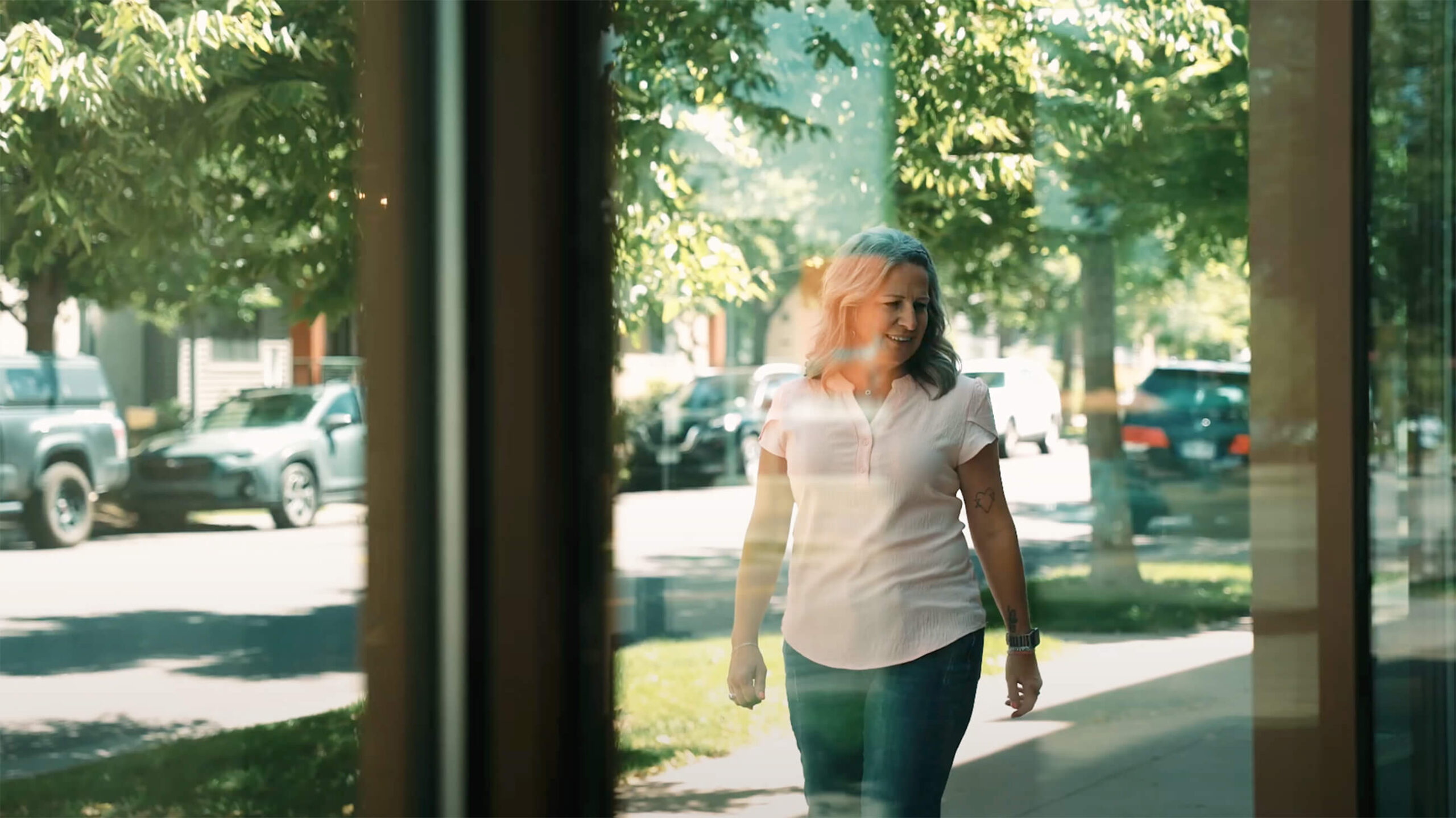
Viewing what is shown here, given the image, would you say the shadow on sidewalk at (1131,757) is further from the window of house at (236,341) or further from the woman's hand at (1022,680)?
the window of house at (236,341)

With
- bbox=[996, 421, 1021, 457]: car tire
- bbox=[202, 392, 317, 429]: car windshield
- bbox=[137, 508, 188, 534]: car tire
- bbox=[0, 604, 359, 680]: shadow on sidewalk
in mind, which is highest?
bbox=[202, 392, 317, 429]: car windshield

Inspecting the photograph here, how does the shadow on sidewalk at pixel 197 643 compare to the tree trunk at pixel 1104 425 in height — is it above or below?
below

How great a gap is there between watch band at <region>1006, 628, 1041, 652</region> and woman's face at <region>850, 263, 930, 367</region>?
0.54 meters

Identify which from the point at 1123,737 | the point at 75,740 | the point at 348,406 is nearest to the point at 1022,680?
the point at 1123,737

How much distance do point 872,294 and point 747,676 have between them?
81 cm

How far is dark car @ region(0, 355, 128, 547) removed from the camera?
2666 millimetres

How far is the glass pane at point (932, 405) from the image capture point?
264 centimetres

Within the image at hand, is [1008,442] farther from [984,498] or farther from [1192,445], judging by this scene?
[1192,445]

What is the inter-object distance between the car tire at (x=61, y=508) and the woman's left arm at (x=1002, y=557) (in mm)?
1587

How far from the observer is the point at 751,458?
3.07 m

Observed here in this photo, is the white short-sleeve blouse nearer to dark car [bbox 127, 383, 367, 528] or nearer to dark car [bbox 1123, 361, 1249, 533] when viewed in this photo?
dark car [bbox 1123, 361, 1249, 533]

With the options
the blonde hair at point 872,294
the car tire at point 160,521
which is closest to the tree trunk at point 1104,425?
the blonde hair at point 872,294

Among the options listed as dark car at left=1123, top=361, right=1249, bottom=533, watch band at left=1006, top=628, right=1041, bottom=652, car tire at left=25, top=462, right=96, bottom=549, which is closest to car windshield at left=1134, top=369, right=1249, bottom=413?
dark car at left=1123, top=361, right=1249, bottom=533

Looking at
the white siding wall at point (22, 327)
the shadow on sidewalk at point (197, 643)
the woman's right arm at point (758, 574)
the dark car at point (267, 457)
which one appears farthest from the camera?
the woman's right arm at point (758, 574)
